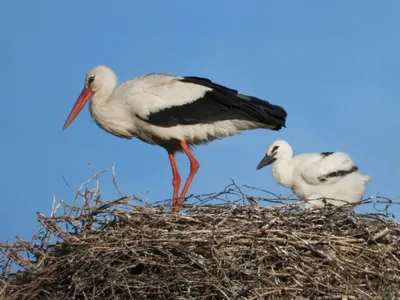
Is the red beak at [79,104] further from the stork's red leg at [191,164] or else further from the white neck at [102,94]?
the stork's red leg at [191,164]

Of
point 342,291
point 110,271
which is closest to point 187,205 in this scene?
point 110,271

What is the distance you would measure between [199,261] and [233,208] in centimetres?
63

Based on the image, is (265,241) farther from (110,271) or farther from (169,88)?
(169,88)

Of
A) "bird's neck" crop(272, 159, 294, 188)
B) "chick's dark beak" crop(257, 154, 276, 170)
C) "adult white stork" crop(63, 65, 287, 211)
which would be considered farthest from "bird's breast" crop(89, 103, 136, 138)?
"bird's neck" crop(272, 159, 294, 188)

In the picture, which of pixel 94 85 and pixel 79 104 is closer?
pixel 94 85

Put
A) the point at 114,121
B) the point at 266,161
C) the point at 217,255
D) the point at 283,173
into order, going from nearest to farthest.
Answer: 1. the point at 217,255
2. the point at 283,173
3. the point at 114,121
4. the point at 266,161

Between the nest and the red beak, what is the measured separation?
300 centimetres

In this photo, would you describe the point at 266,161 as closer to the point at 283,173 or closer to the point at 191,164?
the point at 283,173

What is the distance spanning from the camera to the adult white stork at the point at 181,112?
9906mm

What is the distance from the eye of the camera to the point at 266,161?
1039 centimetres

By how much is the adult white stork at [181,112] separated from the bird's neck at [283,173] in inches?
13.9

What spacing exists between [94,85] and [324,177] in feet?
8.37

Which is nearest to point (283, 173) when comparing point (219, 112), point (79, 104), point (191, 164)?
point (219, 112)

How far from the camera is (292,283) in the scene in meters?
7.10
